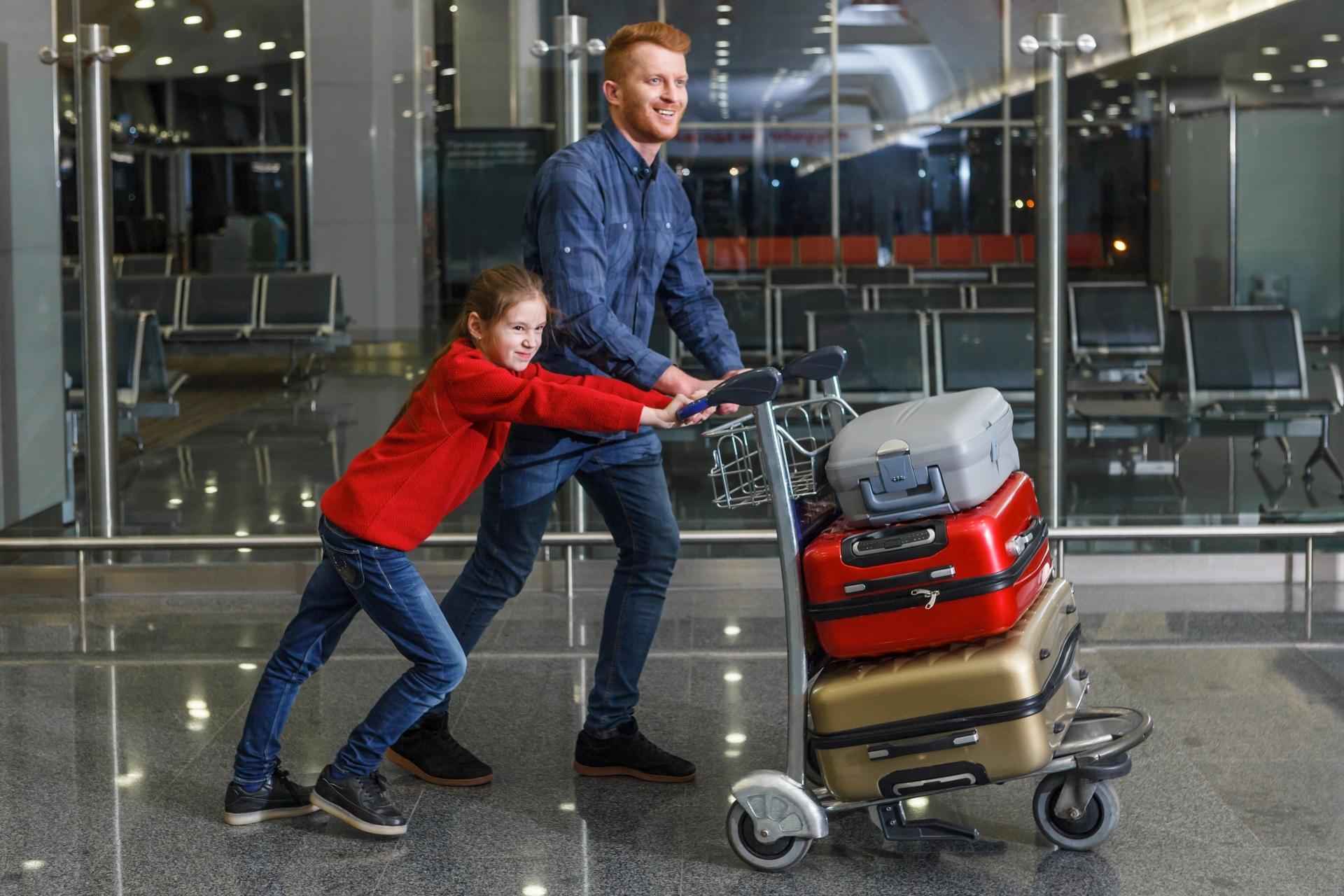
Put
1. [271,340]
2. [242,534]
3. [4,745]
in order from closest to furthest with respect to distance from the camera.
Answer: [4,745] < [242,534] < [271,340]

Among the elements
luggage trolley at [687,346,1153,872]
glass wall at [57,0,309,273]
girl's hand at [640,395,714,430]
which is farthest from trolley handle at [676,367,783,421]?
glass wall at [57,0,309,273]

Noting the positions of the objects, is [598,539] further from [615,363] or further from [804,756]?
[804,756]

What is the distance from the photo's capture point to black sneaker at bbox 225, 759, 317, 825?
11.4 ft

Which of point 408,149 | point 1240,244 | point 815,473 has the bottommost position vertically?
point 815,473

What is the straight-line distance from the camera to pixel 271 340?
6.07 m

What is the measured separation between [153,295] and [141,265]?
4.8 inches

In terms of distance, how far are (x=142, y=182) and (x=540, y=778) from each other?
327 centimetres

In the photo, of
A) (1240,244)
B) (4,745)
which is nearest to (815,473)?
(4,745)

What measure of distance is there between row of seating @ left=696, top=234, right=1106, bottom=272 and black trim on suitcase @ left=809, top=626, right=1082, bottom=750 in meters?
3.15

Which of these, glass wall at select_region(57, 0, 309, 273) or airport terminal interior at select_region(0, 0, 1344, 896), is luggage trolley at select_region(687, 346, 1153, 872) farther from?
glass wall at select_region(57, 0, 309, 273)

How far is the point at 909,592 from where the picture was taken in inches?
117

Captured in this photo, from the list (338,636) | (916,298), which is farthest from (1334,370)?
(338,636)

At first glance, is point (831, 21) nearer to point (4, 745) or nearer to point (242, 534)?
point (242, 534)

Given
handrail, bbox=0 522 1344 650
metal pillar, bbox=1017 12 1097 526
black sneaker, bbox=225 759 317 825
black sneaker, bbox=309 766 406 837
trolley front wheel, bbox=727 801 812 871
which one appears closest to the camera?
trolley front wheel, bbox=727 801 812 871
